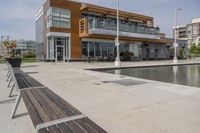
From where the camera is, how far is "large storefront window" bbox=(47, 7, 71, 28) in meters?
27.8

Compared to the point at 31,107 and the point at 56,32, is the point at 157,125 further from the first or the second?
the point at 56,32

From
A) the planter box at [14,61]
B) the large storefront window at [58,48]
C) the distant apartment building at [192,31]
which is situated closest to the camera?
the planter box at [14,61]

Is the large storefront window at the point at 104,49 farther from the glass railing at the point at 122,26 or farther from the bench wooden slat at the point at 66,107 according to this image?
the bench wooden slat at the point at 66,107

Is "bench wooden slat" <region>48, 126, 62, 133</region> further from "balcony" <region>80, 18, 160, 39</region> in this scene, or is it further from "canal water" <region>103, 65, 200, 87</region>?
"balcony" <region>80, 18, 160, 39</region>

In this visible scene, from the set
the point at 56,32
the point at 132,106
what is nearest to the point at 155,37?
the point at 56,32

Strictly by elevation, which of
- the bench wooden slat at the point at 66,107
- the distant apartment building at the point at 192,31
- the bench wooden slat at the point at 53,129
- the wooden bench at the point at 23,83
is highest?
the distant apartment building at the point at 192,31

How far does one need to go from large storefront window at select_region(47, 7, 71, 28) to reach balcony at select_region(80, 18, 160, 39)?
2.33 metres

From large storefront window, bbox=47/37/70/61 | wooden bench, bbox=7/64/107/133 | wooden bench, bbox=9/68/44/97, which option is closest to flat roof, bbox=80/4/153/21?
large storefront window, bbox=47/37/70/61

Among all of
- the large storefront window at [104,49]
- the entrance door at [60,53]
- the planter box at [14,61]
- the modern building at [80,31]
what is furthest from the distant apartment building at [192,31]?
the planter box at [14,61]

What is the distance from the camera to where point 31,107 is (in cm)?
326

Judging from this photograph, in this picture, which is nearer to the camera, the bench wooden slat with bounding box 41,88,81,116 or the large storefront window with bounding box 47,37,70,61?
the bench wooden slat with bounding box 41,88,81,116

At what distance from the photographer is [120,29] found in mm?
29859

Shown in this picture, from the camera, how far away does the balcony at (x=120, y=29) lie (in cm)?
2681

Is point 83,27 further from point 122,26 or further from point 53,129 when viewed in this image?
point 53,129
